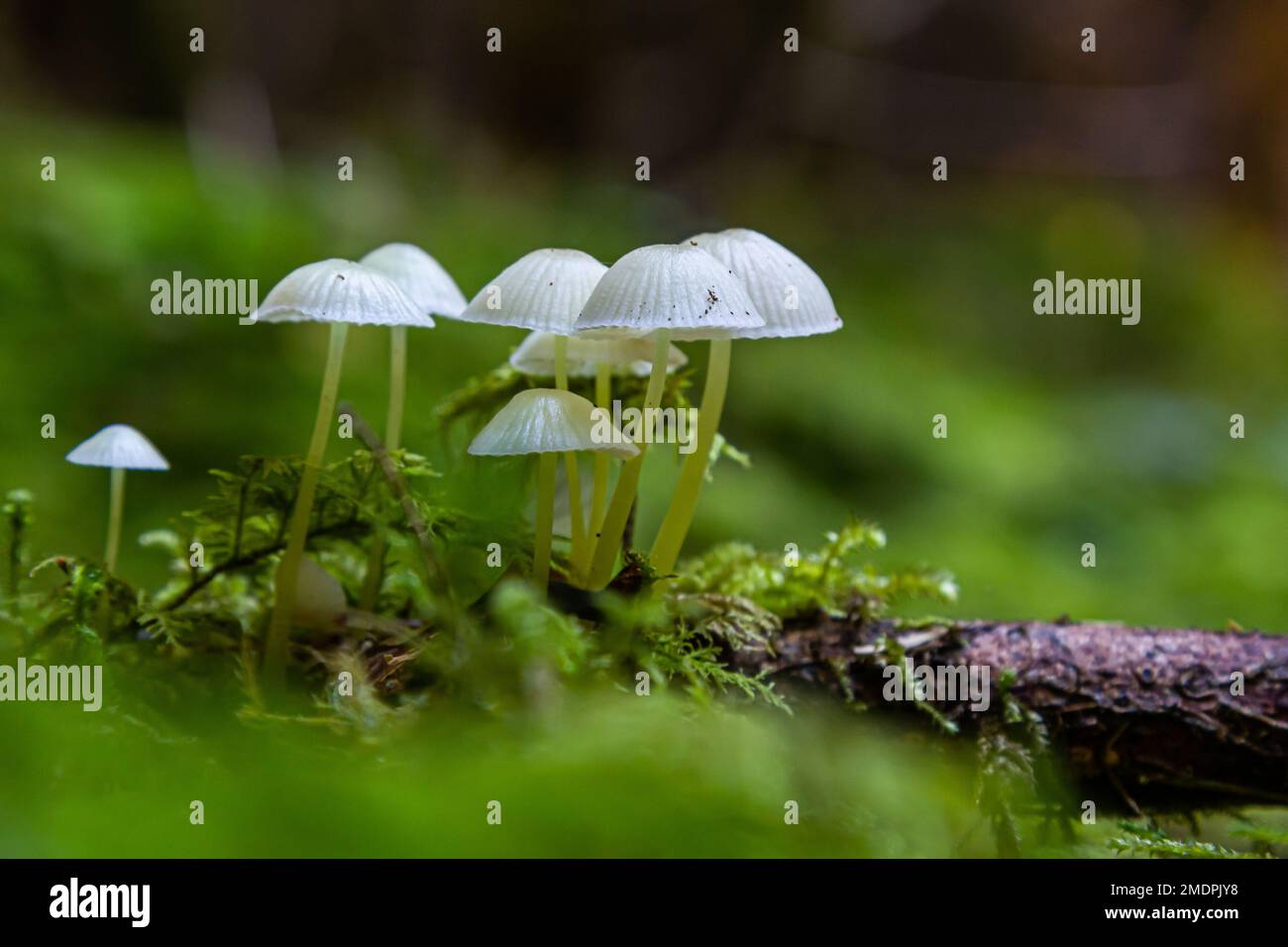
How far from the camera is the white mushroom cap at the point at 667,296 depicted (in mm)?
1661

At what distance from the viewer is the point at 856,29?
32.0 feet

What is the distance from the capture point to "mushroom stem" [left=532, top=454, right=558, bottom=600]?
1861 mm

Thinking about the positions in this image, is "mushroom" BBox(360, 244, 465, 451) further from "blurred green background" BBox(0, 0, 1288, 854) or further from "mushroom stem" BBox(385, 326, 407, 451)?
"blurred green background" BBox(0, 0, 1288, 854)

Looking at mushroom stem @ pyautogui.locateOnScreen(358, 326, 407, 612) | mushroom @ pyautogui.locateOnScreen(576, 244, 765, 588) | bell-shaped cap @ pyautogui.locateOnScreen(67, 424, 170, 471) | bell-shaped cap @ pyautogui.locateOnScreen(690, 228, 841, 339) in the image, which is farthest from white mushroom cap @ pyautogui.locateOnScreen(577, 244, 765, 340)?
bell-shaped cap @ pyautogui.locateOnScreen(67, 424, 170, 471)

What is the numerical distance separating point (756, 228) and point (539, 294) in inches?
291

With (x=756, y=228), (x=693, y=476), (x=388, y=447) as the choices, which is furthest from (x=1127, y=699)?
(x=756, y=228)

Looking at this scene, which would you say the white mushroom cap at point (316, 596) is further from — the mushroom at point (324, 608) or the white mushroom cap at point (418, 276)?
the white mushroom cap at point (418, 276)

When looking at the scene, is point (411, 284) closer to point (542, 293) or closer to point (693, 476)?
point (542, 293)

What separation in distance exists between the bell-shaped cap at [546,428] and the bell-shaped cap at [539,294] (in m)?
0.14

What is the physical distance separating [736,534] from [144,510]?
9.10 ft

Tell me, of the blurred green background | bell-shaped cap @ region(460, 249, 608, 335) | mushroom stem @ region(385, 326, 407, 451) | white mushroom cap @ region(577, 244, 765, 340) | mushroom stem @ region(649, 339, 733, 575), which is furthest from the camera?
mushroom stem @ region(385, 326, 407, 451)

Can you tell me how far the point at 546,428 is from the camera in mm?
1678

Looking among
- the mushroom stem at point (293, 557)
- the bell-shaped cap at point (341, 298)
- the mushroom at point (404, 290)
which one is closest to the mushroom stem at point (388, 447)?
the mushroom at point (404, 290)

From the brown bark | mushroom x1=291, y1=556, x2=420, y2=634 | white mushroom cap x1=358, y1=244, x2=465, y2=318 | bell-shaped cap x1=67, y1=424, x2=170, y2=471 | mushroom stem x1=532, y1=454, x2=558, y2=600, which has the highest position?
white mushroom cap x1=358, y1=244, x2=465, y2=318
